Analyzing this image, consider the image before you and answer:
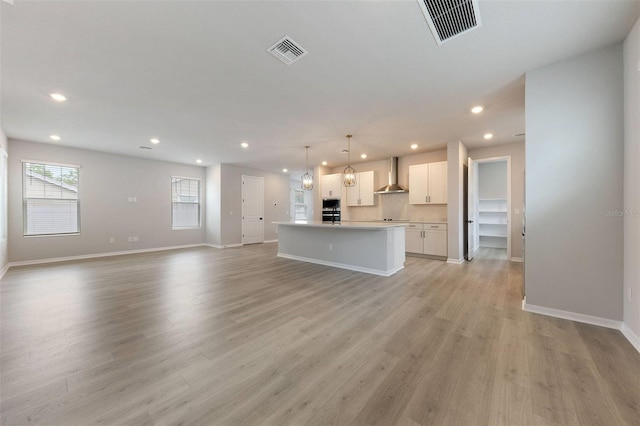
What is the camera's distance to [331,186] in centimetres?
788

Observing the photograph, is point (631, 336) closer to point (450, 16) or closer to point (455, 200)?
point (450, 16)

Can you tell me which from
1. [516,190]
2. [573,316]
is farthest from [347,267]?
[516,190]

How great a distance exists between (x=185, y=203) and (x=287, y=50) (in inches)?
286

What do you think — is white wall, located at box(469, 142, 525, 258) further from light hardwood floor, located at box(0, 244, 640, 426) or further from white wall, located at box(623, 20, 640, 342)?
white wall, located at box(623, 20, 640, 342)

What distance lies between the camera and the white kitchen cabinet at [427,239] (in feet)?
18.6

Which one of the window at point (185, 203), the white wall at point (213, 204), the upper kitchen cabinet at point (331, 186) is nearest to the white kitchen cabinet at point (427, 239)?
the upper kitchen cabinet at point (331, 186)

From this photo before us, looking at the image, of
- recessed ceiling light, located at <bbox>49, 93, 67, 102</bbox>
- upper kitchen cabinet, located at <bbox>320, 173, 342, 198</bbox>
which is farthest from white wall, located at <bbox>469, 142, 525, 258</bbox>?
recessed ceiling light, located at <bbox>49, 93, 67, 102</bbox>

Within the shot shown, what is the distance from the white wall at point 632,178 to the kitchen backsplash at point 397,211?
3.88 m

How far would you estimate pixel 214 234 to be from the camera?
8148 millimetres

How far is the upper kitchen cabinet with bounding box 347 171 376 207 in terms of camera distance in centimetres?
718

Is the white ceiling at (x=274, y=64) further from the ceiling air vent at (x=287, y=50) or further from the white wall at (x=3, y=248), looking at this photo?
the white wall at (x=3, y=248)


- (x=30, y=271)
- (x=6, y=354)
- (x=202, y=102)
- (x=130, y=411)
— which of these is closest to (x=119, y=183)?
(x=30, y=271)

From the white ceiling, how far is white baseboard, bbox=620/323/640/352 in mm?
2721

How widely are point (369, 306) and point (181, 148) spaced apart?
578 cm
